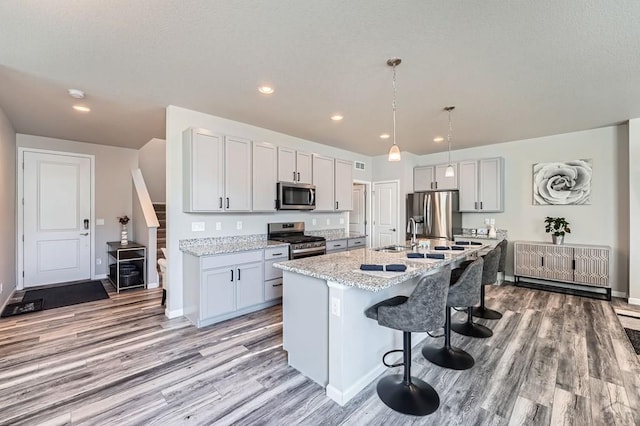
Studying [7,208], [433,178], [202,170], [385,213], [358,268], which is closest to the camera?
[358,268]

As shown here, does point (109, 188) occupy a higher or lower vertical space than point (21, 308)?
higher

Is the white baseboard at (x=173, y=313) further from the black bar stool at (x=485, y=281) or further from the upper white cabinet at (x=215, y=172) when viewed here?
the black bar stool at (x=485, y=281)

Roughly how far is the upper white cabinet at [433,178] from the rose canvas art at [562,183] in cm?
134

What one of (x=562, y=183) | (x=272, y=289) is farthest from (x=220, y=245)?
(x=562, y=183)

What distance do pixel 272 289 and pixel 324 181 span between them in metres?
2.14

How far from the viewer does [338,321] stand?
81.2 inches

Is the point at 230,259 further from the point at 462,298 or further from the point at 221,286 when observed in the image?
the point at 462,298

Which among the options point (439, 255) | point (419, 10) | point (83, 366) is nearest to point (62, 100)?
point (83, 366)

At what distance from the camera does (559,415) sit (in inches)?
76.5

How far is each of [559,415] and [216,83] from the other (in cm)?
389

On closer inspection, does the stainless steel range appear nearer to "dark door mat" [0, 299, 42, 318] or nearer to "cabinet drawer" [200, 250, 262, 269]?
"cabinet drawer" [200, 250, 262, 269]

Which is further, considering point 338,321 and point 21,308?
point 21,308

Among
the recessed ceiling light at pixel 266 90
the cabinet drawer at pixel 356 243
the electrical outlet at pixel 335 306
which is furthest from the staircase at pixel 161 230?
the electrical outlet at pixel 335 306

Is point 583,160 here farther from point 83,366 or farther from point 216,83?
point 83,366
